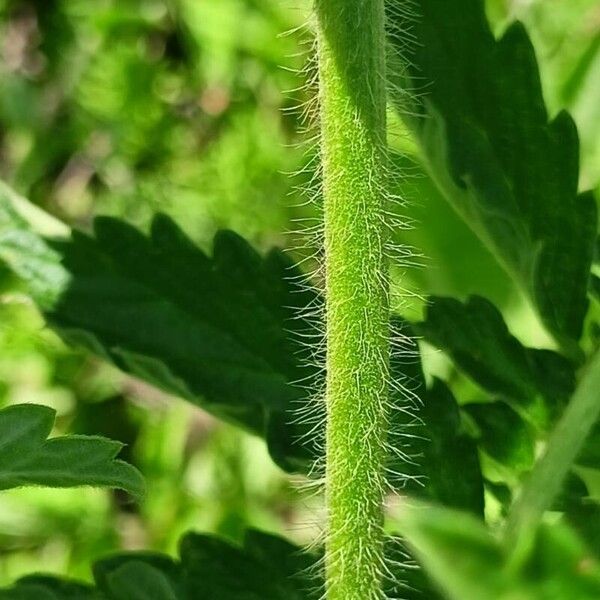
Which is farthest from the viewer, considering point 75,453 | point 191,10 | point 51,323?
point 191,10

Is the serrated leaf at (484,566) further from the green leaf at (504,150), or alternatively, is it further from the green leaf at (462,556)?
the green leaf at (504,150)

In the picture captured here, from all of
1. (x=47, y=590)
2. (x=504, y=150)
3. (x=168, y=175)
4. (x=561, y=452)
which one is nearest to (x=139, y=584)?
(x=47, y=590)

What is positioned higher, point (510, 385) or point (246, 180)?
point (510, 385)

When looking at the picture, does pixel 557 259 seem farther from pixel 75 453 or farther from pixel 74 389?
pixel 74 389

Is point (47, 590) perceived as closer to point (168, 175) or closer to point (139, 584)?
point (139, 584)

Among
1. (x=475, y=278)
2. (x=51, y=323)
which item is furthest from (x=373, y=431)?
(x=475, y=278)

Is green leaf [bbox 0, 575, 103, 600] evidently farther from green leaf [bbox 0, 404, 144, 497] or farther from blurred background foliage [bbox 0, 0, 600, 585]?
blurred background foliage [bbox 0, 0, 600, 585]

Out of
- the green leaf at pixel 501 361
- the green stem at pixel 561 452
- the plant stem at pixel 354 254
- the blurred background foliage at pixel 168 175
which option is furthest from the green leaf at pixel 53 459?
the blurred background foliage at pixel 168 175
